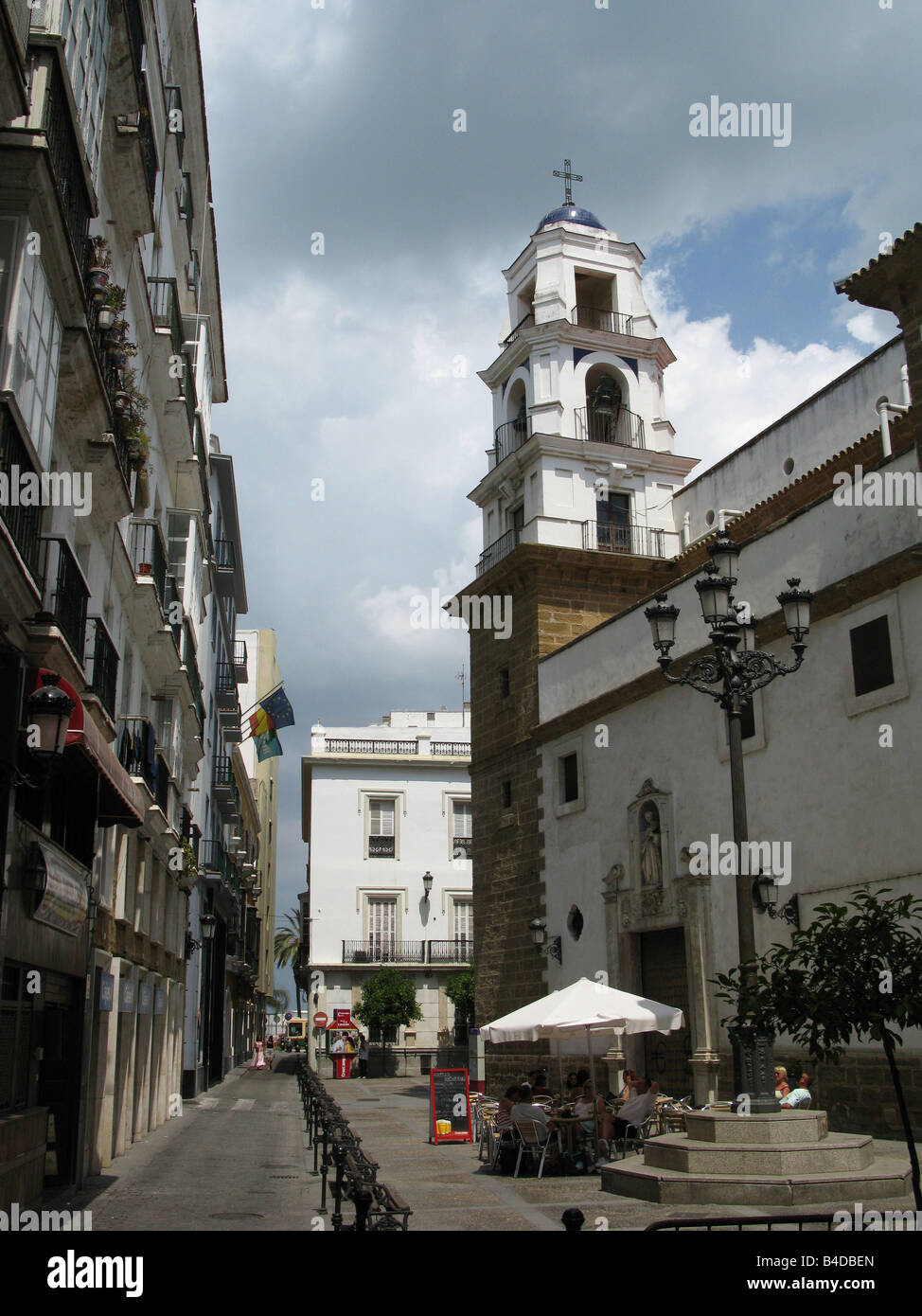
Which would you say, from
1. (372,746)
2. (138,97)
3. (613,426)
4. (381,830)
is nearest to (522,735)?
(613,426)

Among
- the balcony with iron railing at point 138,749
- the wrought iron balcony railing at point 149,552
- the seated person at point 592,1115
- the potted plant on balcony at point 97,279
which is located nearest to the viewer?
the potted plant on balcony at point 97,279

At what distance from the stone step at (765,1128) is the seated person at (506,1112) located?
13.0 feet

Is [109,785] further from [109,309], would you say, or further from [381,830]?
[381,830]

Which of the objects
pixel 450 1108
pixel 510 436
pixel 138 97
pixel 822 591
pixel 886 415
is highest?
pixel 510 436

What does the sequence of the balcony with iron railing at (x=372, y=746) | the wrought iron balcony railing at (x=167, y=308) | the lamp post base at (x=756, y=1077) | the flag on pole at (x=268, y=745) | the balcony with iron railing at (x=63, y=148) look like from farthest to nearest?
the balcony with iron railing at (x=372, y=746)
the flag on pole at (x=268, y=745)
the wrought iron balcony railing at (x=167, y=308)
the lamp post base at (x=756, y=1077)
the balcony with iron railing at (x=63, y=148)

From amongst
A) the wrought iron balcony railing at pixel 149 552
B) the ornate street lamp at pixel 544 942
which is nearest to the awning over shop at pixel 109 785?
the wrought iron balcony railing at pixel 149 552

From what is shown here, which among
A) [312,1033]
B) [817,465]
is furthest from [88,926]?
[312,1033]

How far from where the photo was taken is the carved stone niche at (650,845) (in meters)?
21.1

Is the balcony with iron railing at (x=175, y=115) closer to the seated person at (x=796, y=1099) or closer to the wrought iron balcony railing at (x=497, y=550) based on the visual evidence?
the wrought iron balcony railing at (x=497, y=550)

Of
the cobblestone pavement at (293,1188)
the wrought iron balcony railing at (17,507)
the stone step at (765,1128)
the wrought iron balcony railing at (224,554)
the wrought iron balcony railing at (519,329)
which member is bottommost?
the cobblestone pavement at (293,1188)

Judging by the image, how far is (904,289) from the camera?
16.7 metres

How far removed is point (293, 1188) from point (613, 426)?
21.4 m

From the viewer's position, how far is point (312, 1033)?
48.0 metres

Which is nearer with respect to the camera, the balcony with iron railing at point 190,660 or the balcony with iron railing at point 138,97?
the balcony with iron railing at point 138,97
